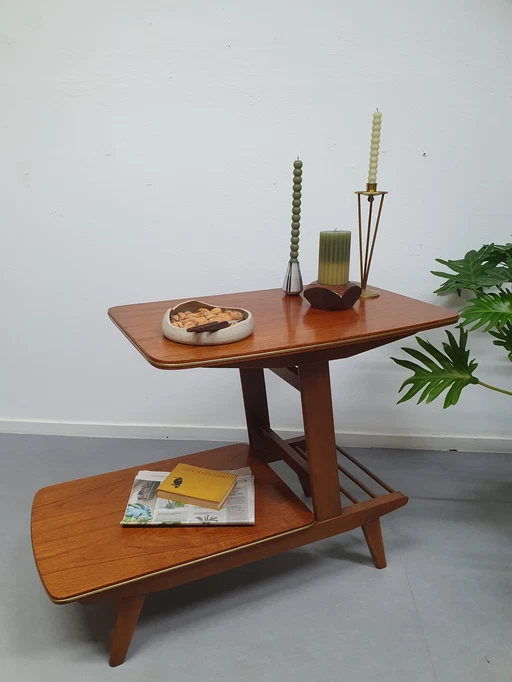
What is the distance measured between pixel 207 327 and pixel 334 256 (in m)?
0.54

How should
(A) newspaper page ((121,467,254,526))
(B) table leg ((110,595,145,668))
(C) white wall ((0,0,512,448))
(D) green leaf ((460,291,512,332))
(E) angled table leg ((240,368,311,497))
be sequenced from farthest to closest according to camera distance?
1. (C) white wall ((0,0,512,448))
2. (E) angled table leg ((240,368,311,497))
3. (D) green leaf ((460,291,512,332))
4. (A) newspaper page ((121,467,254,526))
5. (B) table leg ((110,595,145,668))

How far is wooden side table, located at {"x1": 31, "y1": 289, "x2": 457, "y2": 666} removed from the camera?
1172mm

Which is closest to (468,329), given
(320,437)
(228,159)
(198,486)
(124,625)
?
(320,437)

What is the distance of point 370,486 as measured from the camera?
2029 millimetres

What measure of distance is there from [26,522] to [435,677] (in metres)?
1.37

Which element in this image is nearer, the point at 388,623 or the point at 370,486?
the point at 388,623

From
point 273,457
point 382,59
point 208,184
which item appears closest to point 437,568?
point 273,457

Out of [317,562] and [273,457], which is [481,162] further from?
[317,562]

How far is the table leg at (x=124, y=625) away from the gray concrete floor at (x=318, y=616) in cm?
4

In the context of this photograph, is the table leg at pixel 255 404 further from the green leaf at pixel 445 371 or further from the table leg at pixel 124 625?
the table leg at pixel 124 625

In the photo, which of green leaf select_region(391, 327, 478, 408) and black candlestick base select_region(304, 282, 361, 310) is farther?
green leaf select_region(391, 327, 478, 408)

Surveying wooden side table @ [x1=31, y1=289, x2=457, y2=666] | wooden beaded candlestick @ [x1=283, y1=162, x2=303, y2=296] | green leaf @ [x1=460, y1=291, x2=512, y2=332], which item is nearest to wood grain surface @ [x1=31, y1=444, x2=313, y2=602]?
wooden side table @ [x1=31, y1=289, x2=457, y2=666]

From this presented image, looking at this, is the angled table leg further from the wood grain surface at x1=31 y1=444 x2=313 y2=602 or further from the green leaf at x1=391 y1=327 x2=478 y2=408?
the green leaf at x1=391 y1=327 x2=478 y2=408

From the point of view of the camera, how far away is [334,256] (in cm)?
150
